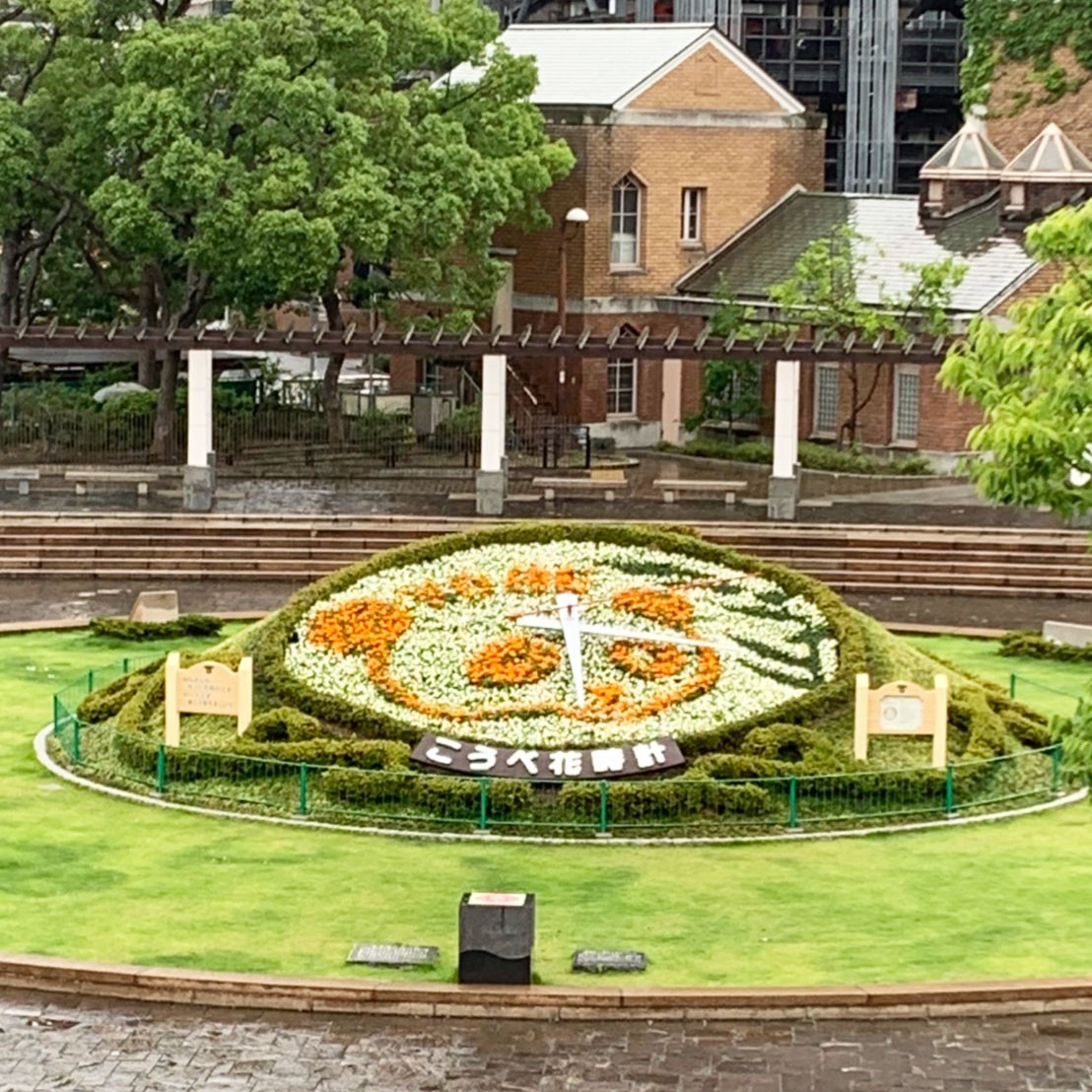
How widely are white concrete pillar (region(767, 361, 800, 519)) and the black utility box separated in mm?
26921

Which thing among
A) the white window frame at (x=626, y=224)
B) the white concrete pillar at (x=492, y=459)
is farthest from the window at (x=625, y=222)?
the white concrete pillar at (x=492, y=459)

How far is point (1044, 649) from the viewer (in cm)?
3884

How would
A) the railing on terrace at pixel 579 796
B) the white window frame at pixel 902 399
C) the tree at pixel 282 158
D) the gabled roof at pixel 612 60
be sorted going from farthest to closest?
1. the gabled roof at pixel 612 60
2. the white window frame at pixel 902 399
3. the tree at pixel 282 158
4. the railing on terrace at pixel 579 796

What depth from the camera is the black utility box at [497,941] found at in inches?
908

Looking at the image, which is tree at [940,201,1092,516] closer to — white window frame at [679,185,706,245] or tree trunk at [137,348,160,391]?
tree trunk at [137,348,160,391]

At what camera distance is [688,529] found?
35.1 meters

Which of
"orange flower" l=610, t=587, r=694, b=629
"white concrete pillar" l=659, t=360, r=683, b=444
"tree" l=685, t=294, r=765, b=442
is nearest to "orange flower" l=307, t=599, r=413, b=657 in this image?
"orange flower" l=610, t=587, r=694, b=629

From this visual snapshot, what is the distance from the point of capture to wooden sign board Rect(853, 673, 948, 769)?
97.3 ft

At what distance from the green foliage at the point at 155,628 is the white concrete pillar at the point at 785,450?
13.4m

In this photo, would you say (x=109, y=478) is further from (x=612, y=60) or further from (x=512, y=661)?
(x=512, y=661)

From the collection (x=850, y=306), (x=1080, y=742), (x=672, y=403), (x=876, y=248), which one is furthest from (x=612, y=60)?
(x=1080, y=742)

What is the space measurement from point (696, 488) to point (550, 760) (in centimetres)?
2373

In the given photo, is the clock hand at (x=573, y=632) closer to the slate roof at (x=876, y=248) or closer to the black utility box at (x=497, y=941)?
the black utility box at (x=497, y=941)

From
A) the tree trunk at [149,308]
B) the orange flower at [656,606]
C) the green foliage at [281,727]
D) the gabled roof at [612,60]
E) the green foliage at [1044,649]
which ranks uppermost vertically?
the gabled roof at [612,60]
